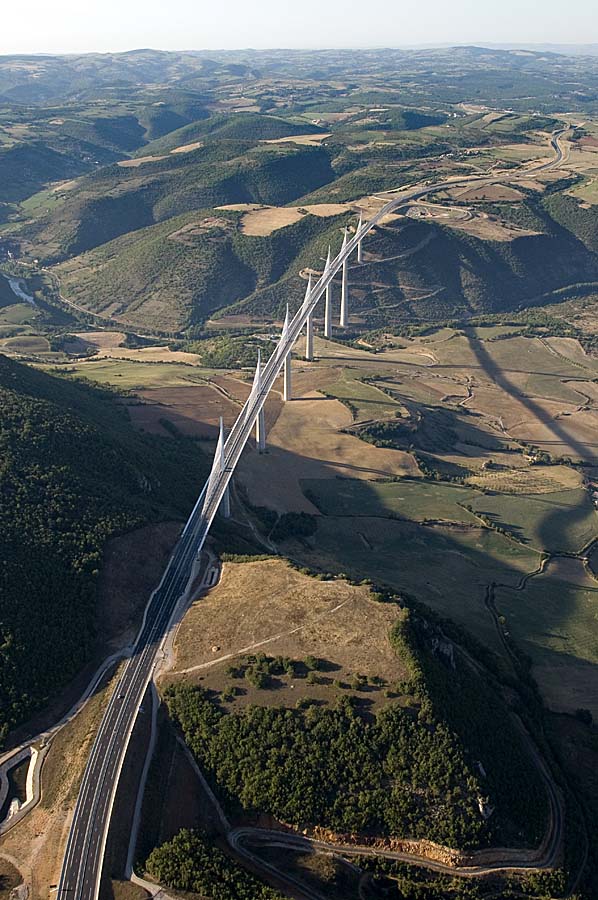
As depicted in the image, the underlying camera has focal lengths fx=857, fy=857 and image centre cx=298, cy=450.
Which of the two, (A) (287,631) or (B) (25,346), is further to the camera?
(B) (25,346)

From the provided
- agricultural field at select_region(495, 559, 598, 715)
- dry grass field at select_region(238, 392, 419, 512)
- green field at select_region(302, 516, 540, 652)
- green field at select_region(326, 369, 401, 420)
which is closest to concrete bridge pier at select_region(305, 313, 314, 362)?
green field at select_region(326, 369, 401, 420)

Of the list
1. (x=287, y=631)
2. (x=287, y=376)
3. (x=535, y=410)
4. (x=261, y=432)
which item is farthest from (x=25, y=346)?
(x=287, y=631)

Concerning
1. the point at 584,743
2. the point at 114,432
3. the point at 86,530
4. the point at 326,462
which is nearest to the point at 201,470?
the point at 114,432

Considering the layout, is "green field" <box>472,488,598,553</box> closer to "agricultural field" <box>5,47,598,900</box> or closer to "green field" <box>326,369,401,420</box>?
"agricultural field" <box>5,47,598,900</box>

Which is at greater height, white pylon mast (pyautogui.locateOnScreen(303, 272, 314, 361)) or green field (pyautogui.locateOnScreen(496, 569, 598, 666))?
white pylon mast (pyautogui.locateOnScreen(303, 272, 314, 361))

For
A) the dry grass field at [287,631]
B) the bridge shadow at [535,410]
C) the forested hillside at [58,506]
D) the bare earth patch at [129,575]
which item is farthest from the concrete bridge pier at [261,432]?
the bridge shadow at [535,410]

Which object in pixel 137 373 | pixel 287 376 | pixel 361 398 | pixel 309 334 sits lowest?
pixel 361 398

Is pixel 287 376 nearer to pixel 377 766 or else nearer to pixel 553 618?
pixel 553 618
